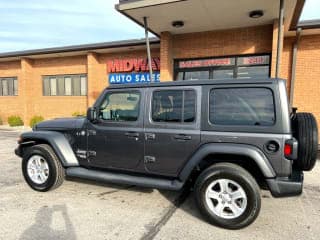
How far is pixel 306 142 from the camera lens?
3027 millimetres

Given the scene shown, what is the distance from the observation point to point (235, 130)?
10.4 feet

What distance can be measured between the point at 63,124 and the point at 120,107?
1168 mm

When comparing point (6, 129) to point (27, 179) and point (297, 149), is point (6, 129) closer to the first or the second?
point (27, 179)

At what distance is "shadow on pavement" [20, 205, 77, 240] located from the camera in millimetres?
2914

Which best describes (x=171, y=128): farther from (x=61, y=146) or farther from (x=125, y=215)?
(x=61, y=146)

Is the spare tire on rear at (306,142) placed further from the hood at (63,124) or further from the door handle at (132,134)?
the hood at (63,124)

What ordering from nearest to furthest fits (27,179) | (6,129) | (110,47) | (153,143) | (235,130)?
1. (235,130)
2. (153,143)
3. (27,179)
4. (110,47)
5. (6,129)

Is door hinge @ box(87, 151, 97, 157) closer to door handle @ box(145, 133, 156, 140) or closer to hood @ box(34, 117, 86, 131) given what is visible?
hood @ box(34, 117, 86, 131)

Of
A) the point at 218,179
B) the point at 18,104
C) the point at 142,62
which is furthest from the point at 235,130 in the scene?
the point at 18,104

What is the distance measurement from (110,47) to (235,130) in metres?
9.10

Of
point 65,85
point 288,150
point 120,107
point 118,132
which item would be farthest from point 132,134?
point 65,85

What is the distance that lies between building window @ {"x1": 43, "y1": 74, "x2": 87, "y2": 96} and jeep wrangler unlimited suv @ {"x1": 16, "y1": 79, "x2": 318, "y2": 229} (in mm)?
9111

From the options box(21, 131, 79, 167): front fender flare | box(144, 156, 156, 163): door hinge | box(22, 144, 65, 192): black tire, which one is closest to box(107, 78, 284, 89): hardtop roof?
box(144, 156, 156, 163): door hinge

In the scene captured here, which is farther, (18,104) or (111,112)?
(18,104)
